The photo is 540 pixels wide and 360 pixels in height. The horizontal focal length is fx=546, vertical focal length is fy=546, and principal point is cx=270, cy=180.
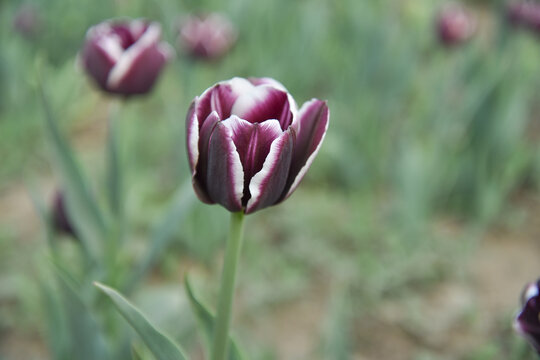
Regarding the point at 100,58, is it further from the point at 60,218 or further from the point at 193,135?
the point at 193,135

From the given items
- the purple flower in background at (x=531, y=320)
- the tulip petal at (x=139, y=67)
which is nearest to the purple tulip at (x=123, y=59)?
the tulip petal at (x=139, y=67)

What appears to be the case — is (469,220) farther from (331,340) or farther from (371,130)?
(331,340)

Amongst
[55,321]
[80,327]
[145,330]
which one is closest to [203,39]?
[55,321]

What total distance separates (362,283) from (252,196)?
1359 mm

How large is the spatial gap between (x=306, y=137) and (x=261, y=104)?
2.7 inches

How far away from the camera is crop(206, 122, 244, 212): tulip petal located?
608mm

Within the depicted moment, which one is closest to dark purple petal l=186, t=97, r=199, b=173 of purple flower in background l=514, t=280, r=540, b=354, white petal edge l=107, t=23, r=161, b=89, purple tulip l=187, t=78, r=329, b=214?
purple tulip l=187, t=78, r=329, b=214

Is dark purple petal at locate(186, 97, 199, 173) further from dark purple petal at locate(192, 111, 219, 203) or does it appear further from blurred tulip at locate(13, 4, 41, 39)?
blurred tulip at locate(13, 4, 41, 39)

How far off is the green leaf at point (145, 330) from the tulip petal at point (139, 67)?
666 mm

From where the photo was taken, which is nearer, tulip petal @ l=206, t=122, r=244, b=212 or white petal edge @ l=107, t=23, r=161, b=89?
tulip petal @ l=206, t=122, r=244, b=212

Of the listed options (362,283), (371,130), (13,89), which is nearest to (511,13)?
(371,130)

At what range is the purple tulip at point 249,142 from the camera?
61cm

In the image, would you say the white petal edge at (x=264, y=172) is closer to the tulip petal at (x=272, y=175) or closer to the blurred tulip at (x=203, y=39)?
the tulip petal at (x=272, y=175)

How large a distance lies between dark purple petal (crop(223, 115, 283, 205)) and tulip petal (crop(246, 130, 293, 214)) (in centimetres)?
2
